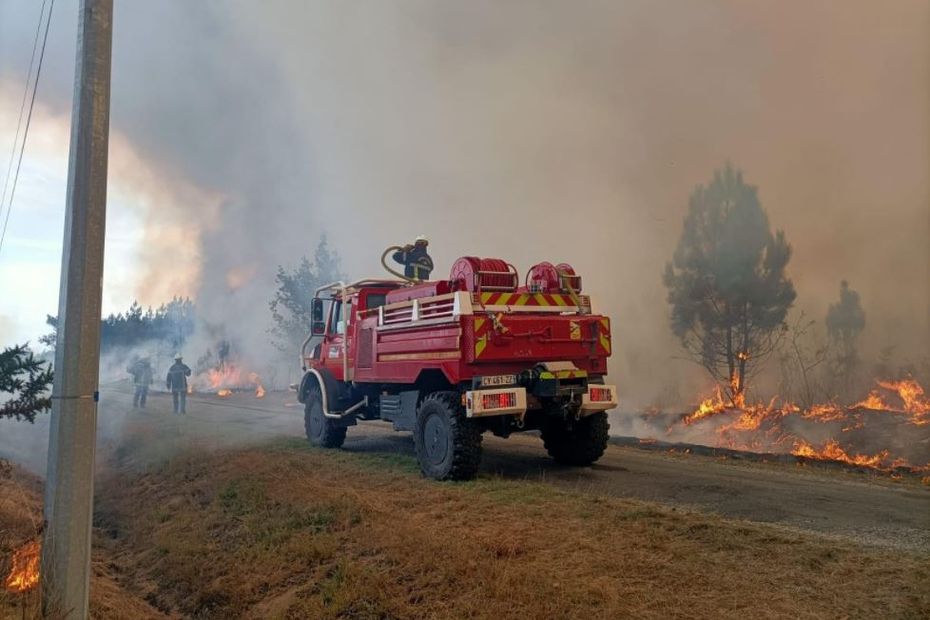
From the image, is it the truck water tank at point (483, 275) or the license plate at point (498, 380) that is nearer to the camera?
the license plate at point (498, 380)

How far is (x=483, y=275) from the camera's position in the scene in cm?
754

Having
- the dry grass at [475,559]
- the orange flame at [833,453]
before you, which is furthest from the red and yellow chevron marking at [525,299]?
the orange flame at [833,453]

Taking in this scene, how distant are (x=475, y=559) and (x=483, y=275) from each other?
12.7 feet

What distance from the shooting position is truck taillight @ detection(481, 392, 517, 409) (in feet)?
22.5

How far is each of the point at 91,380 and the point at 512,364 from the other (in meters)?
4.88

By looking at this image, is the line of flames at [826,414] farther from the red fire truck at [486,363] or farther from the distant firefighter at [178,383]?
the distant firefighter at [178,383]

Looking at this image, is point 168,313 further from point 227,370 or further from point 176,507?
point 176,507

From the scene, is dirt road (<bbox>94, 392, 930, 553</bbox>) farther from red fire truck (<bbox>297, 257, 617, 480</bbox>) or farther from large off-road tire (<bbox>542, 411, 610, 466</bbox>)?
red fire truck (<bbox>297, 257, 617, 480</bbox>)

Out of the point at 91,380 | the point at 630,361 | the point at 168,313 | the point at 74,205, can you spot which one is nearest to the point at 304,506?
the point at 91,380

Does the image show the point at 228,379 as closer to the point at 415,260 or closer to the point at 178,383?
the point at 178,383

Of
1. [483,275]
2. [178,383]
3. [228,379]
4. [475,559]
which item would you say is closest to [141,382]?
[178,383]

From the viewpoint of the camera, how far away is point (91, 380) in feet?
11.4

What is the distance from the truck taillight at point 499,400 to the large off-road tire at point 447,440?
44 cm

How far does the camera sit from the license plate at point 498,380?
7.06 metres
